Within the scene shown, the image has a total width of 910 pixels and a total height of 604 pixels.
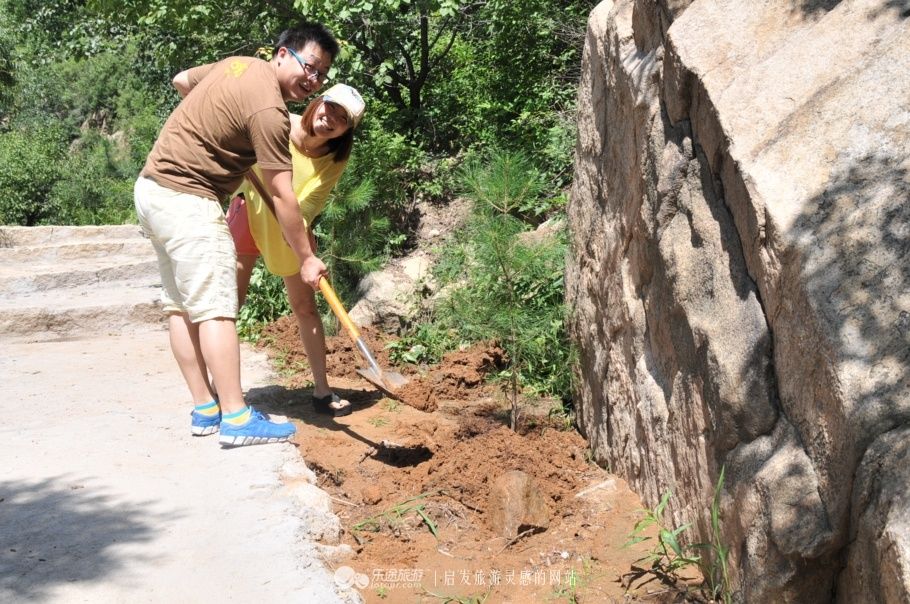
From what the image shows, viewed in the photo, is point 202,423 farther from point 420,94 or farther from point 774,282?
point 420,94

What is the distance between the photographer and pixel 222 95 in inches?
151

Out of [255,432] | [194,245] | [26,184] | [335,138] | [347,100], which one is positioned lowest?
[255,432]

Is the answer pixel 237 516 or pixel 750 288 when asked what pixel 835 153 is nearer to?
pixel 750 288

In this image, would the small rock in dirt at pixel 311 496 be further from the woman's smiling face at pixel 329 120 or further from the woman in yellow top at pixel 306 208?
the woman's smiling face at pixel 329 120

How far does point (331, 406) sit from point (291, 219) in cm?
124

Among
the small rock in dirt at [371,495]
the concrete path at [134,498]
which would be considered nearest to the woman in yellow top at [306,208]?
the concrete path at [134,498]

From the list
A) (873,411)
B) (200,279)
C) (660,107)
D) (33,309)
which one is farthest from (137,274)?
(873,411)

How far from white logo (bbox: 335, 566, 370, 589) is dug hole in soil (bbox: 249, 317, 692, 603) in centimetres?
2

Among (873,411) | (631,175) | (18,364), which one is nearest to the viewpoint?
(873,411)

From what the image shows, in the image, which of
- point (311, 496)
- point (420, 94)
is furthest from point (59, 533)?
point (420, 94)

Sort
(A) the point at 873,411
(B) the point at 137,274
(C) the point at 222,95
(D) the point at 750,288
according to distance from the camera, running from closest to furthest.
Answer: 1. (A) the point at 873,411
2. (D) the point at 750,288
3. (C) the point at 222,95
4. (B) the point at 137,274

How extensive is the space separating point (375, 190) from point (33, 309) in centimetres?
271

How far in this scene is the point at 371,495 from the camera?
3.74 m

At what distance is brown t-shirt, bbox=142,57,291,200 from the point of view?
12.3 feet
